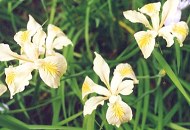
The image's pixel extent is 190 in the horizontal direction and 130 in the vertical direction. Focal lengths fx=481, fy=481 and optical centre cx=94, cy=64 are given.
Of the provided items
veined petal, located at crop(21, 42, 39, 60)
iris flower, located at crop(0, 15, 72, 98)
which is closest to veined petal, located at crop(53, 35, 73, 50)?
iris flower, located at crop(0, 15, 72, 98)

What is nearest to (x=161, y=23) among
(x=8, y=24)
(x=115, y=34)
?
(x=115, y=34)

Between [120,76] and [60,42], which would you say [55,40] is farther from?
[120,76]

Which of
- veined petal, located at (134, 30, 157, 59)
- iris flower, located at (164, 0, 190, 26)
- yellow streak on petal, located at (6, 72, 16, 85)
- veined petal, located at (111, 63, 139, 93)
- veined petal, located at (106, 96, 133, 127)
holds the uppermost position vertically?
iris flower, located at (164, 0, 190, 26)

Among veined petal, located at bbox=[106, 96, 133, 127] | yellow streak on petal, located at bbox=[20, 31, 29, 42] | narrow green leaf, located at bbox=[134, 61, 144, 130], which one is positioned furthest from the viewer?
narrow green leaf, located at bbox=[134, 61, 144, 130]

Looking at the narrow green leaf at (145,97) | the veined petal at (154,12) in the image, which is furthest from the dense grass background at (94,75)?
the veined petal at (154,12)

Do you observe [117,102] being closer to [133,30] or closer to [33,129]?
[33,129]

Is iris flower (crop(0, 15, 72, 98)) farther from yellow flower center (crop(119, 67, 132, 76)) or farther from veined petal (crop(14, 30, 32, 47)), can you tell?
yellow flower center (crop(119, 67, 132, 76))
